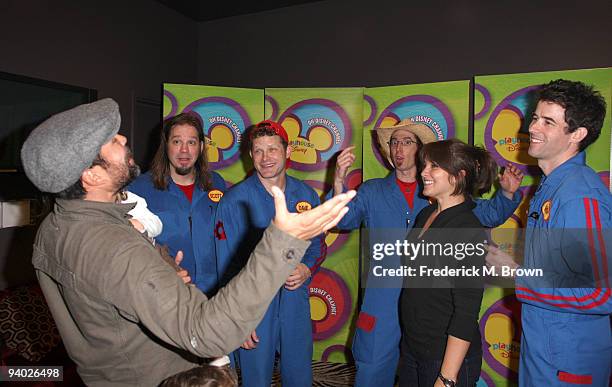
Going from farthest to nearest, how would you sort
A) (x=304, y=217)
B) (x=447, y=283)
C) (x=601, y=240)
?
(x=447, y=283)
(x=601, y=240)
(x=304, y=217)

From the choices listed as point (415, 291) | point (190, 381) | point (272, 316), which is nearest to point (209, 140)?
point (272, 316)

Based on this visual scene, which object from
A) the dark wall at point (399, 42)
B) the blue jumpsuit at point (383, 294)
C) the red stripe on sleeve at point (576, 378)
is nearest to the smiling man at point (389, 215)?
the blue jumpsuit at point (383, 294)

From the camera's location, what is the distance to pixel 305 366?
7.55 feet

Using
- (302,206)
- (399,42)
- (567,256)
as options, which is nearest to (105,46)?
(302,206)

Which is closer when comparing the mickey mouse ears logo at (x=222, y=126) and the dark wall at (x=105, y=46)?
the dark wall at (x=105, y=46)

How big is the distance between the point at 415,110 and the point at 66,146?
2.51 meters

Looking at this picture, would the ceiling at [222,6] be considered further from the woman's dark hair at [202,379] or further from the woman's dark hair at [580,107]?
the woman's dark hair at [202,379]

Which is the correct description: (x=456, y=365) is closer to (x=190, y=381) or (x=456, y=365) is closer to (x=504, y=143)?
(x=190, y=381)

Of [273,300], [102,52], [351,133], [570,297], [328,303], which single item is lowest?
[328,303]

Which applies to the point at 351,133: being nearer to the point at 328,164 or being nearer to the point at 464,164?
the point at 328,164

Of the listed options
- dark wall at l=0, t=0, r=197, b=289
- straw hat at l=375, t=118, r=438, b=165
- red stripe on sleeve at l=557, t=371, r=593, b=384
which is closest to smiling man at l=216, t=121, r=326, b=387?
straw hat at l=375, t=118, r=438, b=165

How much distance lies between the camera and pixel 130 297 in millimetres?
896

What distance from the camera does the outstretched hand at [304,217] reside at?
2.88 feet

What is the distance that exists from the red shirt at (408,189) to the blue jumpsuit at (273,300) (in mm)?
705
